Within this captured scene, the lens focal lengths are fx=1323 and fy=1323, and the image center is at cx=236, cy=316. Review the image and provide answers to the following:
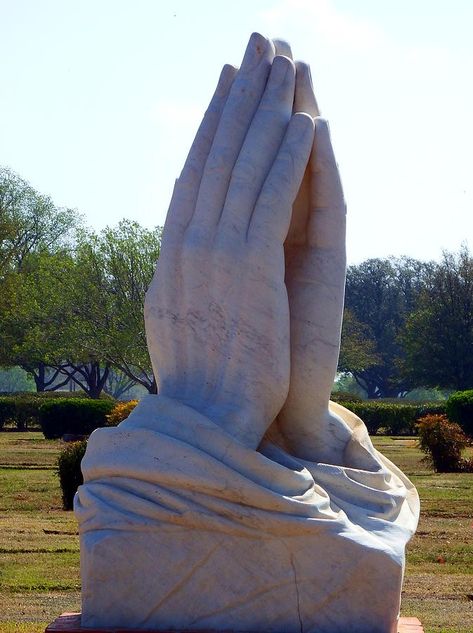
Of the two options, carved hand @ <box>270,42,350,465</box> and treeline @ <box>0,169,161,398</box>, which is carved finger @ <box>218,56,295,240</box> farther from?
treeline @ <box>0,169,161,398</box>

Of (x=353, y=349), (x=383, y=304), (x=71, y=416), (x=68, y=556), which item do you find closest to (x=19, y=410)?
(x=71, y=416)

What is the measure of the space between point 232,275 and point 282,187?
643mm

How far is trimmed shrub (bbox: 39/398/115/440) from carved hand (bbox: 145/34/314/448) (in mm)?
22953

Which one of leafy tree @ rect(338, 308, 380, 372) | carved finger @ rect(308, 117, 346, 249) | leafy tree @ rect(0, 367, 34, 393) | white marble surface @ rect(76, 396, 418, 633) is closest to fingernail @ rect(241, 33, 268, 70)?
carved finger @ rect(308, 117, 346, 249)

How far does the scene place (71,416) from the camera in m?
31.3

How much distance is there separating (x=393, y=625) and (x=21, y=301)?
38.5 metres

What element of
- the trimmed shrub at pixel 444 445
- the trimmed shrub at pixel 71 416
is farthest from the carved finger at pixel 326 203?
→ the trimmed shrub at pixel 71 416

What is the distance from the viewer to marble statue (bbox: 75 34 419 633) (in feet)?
24.9

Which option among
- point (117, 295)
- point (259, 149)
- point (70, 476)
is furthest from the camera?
point (117, 295)

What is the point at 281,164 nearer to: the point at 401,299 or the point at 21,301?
the point at 21,301

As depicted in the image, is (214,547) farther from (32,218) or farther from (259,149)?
(32,218)

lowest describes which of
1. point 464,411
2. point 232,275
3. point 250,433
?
point 250,433

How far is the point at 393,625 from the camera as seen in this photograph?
7.78 meters

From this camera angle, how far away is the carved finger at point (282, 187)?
26.8ft
